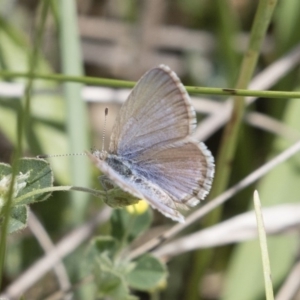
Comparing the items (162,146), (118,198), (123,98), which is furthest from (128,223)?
(123,98)

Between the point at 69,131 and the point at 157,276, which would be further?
the point at 69,131

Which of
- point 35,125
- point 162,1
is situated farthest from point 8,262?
point 162,1

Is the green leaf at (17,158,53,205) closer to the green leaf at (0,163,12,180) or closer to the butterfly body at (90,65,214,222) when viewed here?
the green leaf at (0,163,12,180)

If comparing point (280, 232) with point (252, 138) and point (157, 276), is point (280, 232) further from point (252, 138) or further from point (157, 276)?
point (252, 138)

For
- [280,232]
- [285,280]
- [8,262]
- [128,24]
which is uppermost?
[128,24]

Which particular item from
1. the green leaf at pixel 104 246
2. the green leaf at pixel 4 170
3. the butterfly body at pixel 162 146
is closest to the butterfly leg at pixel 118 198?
the butterfly body at pixel 162 146

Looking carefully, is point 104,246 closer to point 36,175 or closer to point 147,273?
point 147,273
